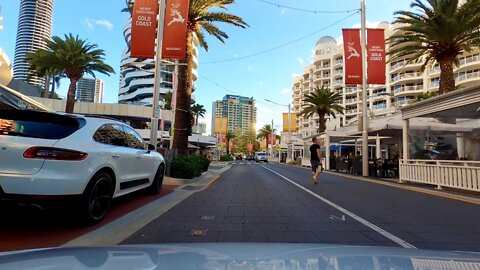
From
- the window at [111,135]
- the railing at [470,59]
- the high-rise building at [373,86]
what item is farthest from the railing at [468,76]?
the window at [111,135]

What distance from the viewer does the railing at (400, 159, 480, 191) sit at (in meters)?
13.0

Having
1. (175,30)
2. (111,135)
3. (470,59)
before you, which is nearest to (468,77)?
(470,59)

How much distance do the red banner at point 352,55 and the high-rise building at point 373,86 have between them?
2652cm

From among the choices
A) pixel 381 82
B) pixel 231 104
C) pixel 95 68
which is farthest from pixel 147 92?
pixel 381 82

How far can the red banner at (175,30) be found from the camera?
15537 millimetres

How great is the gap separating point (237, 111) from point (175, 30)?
89.3 metres

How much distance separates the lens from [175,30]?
51.5 ft

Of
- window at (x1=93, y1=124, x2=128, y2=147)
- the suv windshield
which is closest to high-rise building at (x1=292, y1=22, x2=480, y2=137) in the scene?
window at (x1=93, y1=124, x2=128, y2=147)

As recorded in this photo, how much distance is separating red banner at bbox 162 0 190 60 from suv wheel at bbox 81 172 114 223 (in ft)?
30.6

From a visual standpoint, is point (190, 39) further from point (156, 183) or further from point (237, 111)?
point (237, 111)

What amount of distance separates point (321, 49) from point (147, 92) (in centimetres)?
5342

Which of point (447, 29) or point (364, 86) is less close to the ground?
point (447, 29)

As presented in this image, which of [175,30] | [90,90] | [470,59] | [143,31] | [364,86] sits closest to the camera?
[143,31]

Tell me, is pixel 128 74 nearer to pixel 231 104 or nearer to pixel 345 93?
pixel 231 104
